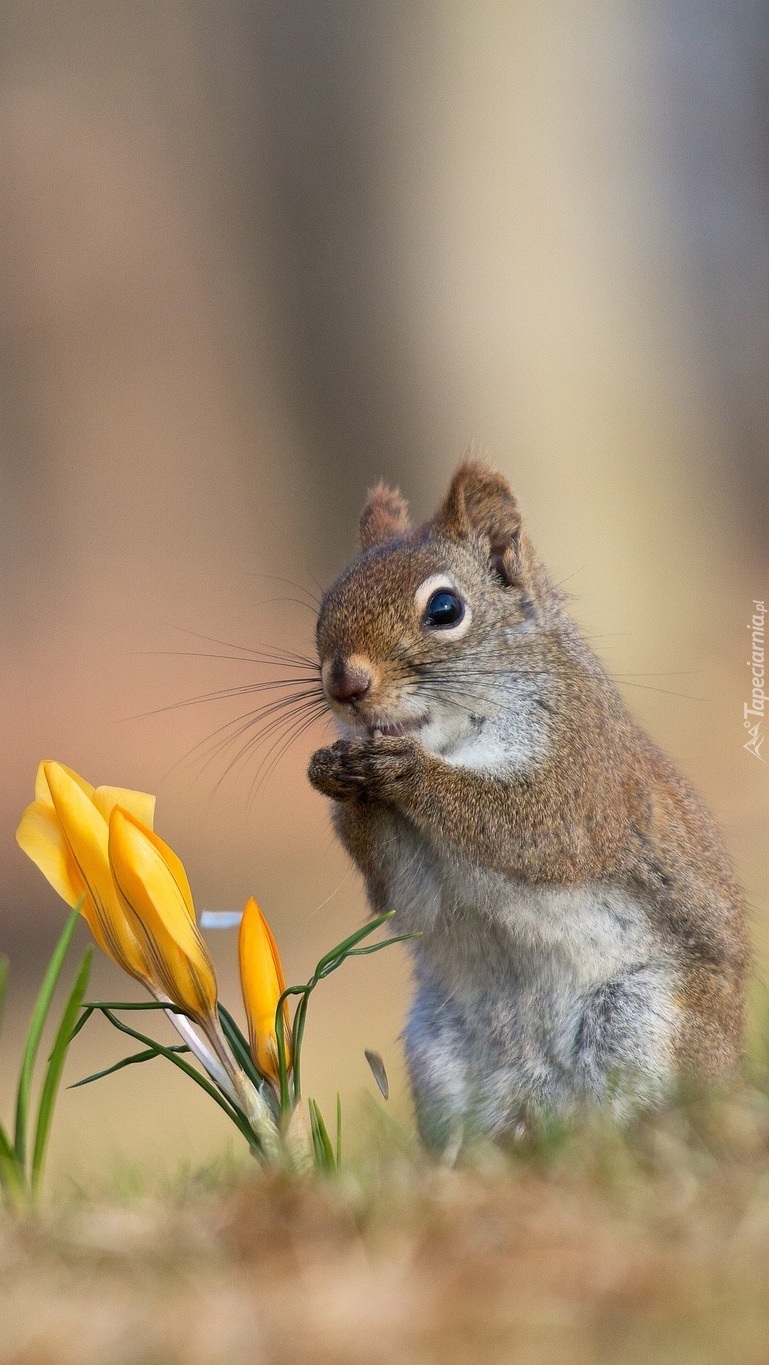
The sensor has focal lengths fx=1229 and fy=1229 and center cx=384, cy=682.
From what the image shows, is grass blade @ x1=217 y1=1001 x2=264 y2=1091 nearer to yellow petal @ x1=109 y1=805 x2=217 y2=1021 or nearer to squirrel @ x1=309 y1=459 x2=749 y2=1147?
yellow petal @ x1=109 y1=805 x2=217 y2=1021

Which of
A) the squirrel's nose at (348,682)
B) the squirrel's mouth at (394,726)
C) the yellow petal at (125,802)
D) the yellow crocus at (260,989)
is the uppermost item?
the squirrel's nose at (348,682)

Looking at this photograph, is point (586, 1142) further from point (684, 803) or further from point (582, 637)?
point (582, 637)

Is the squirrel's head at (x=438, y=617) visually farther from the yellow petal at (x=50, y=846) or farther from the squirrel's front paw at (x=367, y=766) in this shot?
the yellow petal at (x=50, y=846)

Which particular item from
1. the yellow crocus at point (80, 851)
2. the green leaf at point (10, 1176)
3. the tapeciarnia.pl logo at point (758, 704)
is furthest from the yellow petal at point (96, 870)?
the tapeciarnia.pl logo at point (758, 704)

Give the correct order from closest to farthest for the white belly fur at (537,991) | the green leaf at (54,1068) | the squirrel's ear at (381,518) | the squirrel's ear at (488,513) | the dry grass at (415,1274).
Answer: the dry grass at (415,1274) < the green leaf at (54,1068) < the white belly fur at (537,991) < the squirrel's ear at (488,513) < the squirrel's ear at (381,518)

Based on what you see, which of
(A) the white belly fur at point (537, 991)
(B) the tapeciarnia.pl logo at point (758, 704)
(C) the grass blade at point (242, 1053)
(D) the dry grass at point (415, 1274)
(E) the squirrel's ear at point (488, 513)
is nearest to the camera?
(D) the dry grass at point (415, 1274)

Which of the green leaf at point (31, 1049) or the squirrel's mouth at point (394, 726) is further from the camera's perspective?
the squirrel's mouth at point (394, 726)

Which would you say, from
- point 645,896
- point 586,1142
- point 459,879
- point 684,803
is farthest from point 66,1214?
A: point 684,803

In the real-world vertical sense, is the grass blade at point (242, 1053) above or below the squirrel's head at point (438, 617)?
below

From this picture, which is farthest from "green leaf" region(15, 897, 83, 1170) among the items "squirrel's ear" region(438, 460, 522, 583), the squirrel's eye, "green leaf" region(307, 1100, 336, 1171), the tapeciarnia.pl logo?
the tapeciarnia.pl logo
